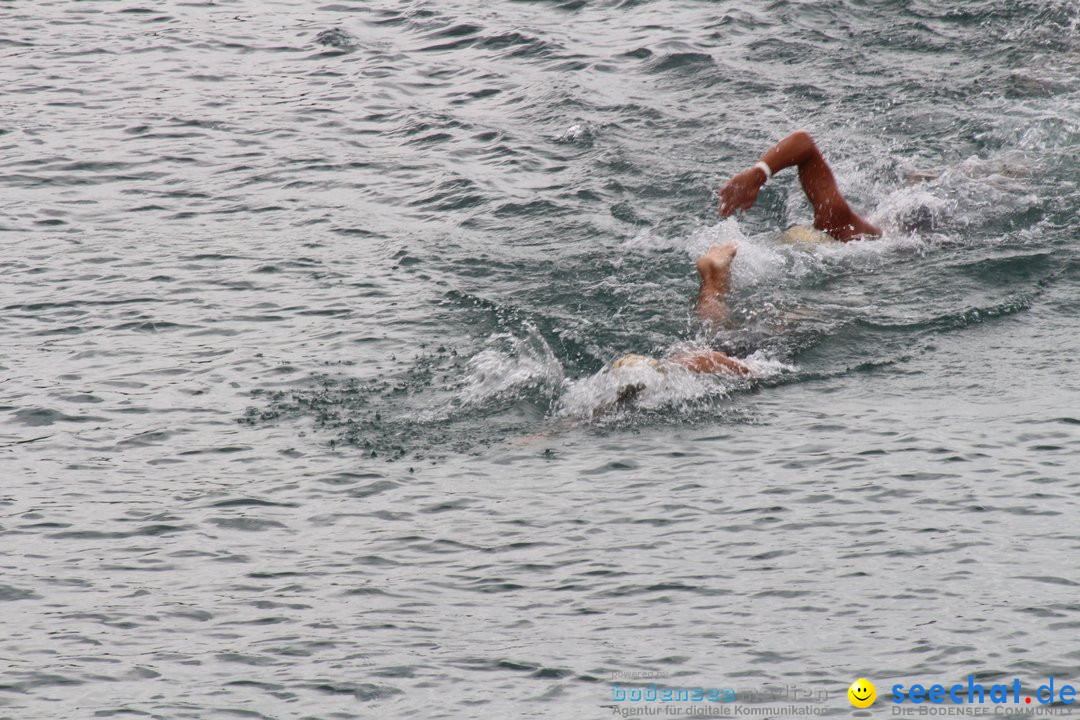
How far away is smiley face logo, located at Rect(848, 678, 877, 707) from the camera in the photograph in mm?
6508

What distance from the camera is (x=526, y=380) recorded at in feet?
32.9

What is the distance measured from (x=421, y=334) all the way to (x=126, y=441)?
8.35ft

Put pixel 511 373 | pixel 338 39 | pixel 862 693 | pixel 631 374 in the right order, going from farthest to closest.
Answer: pixel 338 39 → pixel 511 373 → pixel 631 374 → pixel 862 693

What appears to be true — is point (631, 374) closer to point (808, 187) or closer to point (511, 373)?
point (511, 373)

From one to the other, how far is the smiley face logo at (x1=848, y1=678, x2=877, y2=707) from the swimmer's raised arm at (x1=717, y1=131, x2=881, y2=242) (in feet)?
15.5

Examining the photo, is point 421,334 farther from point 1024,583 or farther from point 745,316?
point 1024,583

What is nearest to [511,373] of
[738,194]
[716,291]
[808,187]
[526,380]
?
[526,380]

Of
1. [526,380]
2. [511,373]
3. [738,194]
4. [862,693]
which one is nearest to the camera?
[862,693]

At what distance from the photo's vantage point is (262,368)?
34.4ft

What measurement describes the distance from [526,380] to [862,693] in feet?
13.2

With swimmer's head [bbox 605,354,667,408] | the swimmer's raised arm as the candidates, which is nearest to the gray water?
swimmer's head [bbox 605,354,667,408]

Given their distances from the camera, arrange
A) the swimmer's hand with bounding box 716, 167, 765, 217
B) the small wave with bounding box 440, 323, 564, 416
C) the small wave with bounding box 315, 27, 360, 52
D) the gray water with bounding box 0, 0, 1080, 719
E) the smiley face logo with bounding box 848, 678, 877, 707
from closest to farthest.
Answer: the smiley face logo with bounding box 848, 678, 877, 707
the gray water with bounding box 0, 0, 1080, 719
the small wave with bounding box 440, 323, 564, 416
the swimmer's hand with bounding box 716, 167, 765, 217
the small wave with bounding box 315, 27, 360, 52

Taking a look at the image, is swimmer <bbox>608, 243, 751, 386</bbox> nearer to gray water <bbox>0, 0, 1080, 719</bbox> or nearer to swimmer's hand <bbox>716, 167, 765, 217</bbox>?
gray water <bbox>0, 0, 1080, 719</bbox>

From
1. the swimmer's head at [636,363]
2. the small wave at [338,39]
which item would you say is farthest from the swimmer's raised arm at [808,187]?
the small wave at [338,39]
